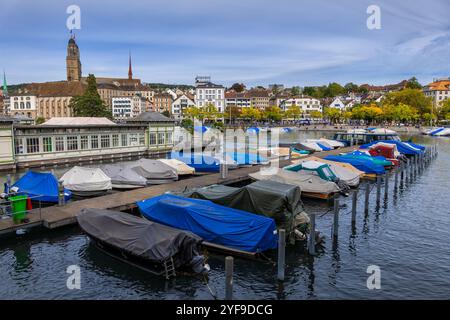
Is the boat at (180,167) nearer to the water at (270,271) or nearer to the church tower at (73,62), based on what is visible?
the water at (270,271)

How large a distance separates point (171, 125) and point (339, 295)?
47.8 metres

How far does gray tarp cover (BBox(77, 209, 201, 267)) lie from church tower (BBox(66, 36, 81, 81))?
191m

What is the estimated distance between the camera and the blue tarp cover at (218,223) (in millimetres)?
17234

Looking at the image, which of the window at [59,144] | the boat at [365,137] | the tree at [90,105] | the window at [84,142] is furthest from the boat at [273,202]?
the tree at [90,105]

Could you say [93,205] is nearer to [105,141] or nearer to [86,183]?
[86,183]

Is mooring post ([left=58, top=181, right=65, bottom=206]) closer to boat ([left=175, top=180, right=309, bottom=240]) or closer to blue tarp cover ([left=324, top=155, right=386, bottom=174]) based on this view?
boat ([left=175, top=180, right=309, bottom=240])

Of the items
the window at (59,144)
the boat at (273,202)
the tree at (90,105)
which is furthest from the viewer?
the tree at (90,105)

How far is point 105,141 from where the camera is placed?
5056cm

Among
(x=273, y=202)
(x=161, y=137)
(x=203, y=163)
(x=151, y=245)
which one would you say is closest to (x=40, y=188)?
(x=151, y=245)

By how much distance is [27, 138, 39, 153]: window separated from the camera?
42.1m

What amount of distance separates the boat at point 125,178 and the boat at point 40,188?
4.61 meters

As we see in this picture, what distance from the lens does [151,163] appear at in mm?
33312

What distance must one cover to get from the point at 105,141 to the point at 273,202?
3626 cm

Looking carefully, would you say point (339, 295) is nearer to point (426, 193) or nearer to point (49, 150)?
point (426, 193)
